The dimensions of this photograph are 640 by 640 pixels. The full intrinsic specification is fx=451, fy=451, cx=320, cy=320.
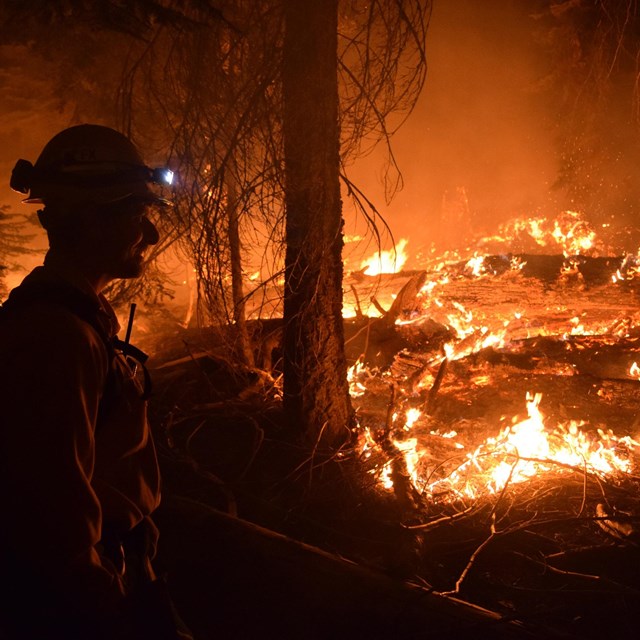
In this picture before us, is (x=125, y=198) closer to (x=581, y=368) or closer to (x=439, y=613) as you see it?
(x=439, y=613)

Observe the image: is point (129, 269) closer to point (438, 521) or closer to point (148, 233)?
point (148, 233)

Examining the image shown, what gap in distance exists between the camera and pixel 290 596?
253 cm

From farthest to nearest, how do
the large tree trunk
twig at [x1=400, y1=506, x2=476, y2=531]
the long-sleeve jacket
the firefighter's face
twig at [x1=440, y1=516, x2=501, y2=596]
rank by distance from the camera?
the large tree trunk → twig at [x1=400, y1=506, x2=476, y2=531] → twig at [x1=440, y1=516, x2=501, y2=596] → the firefighter's face → the long-sleeve jacket

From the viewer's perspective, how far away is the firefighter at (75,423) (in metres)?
1.17

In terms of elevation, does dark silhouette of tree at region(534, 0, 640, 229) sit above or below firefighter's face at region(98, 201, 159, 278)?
above

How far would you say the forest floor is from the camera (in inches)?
99.0

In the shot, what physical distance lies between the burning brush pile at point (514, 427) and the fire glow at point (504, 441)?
0.02m

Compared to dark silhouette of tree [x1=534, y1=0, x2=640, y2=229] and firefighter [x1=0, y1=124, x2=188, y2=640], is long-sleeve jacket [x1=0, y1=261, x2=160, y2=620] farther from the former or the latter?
dark silhouette of tree [x1=534, y1=0, x2=640, y2=229]

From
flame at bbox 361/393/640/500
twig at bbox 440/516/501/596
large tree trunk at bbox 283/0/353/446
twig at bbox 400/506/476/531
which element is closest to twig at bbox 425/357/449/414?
flame at bbox 361/393/640/500

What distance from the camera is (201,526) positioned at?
10.2 feet

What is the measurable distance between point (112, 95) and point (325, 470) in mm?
6897

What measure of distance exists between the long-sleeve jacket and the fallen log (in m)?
1.41

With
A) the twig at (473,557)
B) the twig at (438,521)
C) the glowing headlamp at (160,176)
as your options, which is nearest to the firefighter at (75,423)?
the glowing headlamp at (160,176)

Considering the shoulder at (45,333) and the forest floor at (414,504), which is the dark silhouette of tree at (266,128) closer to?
the forest floor at (414,504)
